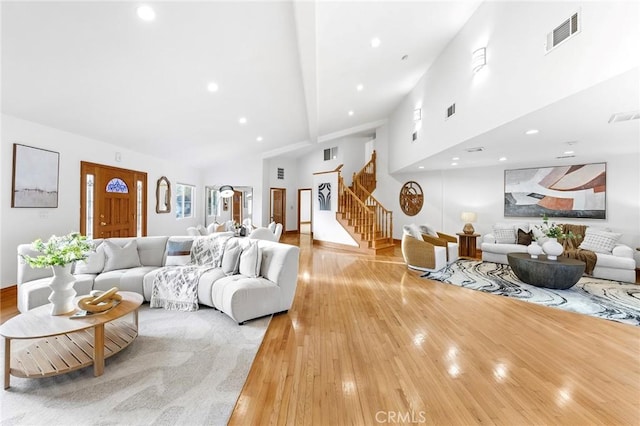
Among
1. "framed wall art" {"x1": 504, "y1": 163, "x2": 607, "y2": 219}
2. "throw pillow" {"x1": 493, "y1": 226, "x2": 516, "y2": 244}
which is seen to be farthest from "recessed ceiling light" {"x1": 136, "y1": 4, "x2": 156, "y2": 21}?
"framed wall art" {"x1": 504, "y1": 163, "x2": 607, "y2": 219}

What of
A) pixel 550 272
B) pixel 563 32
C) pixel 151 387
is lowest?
pixel 151 387

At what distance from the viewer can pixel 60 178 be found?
4473mm

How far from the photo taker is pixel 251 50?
148 inches

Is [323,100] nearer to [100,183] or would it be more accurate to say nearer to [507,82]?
[507,82]

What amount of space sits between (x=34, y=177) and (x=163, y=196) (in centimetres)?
334

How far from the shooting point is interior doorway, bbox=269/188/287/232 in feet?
→ 35.7

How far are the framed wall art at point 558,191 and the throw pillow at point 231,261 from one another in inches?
271

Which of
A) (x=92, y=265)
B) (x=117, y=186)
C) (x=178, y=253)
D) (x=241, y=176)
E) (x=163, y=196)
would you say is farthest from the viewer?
(x=241, y=176)

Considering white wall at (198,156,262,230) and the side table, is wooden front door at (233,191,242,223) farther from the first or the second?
the side table

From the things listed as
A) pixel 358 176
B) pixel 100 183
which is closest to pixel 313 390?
pixel 100 183

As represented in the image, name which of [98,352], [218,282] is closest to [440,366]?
[218,282]

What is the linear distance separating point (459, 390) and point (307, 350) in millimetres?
1262

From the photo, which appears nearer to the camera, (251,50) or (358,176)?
(251,50)

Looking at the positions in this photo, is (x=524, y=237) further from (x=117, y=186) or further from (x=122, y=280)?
(x=117, y=186)
